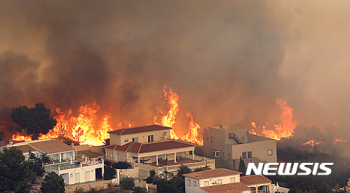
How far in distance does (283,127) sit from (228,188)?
119 feet

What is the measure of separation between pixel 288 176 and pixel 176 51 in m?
35.4

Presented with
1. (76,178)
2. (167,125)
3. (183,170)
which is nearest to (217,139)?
(183,170)

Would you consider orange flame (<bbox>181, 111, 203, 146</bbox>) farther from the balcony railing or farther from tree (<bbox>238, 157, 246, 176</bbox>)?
the balcony railing

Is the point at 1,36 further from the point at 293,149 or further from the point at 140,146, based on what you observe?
the point at 293,149

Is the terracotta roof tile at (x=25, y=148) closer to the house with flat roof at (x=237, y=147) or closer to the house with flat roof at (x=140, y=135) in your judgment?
the house with flat roof at (x=140, y=135)

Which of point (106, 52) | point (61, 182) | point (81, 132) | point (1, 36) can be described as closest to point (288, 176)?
point (61, 182)

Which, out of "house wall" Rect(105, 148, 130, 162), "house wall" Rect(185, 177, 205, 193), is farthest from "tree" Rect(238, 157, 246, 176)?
"house wall" Rect(105, 148, 130, 162)

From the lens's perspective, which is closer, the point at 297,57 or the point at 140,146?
the point at 140,146

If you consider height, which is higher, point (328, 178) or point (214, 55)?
point (214, 55)

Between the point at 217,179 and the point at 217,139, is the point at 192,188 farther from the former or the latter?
the point at 217,139

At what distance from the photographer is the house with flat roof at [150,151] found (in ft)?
196

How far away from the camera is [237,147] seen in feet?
224

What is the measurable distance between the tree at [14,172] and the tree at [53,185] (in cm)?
193

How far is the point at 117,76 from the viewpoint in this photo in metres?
87.2
